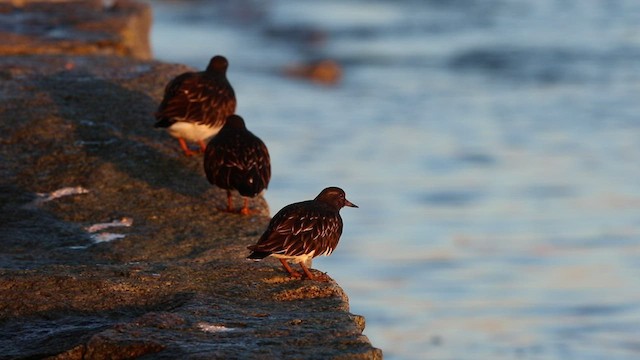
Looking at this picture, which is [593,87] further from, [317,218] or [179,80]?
[317,218]

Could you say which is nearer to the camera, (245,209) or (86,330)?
(86,330)

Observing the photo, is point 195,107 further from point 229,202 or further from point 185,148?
point 229,202

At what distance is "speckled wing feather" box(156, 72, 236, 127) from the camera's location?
308 inches

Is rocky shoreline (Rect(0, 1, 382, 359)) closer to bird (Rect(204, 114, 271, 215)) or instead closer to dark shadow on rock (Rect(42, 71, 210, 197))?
dark shadow on rock (Rect(42, 71, 210, 197))

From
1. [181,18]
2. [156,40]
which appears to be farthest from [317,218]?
[181,18]

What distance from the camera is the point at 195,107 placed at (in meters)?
8.02

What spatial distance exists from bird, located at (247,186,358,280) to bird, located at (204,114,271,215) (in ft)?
3.03

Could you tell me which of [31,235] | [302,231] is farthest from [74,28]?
[302,231]

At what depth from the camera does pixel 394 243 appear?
44.4ft

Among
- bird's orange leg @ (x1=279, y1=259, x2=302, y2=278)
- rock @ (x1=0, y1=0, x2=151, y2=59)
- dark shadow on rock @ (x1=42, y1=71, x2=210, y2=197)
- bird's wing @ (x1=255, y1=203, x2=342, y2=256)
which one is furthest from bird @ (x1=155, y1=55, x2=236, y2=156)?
rock @ (x1=0, y1=0, x2=151, y2=59)

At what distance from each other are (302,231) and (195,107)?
→ 2.63 meters

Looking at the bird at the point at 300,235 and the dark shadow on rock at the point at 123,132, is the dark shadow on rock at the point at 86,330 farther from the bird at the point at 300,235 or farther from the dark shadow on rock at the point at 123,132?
the dark shadow on rock at the point at 123,132

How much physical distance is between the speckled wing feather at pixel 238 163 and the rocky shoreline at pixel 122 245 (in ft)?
0.59

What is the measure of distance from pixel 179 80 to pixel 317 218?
2758 millimetres
